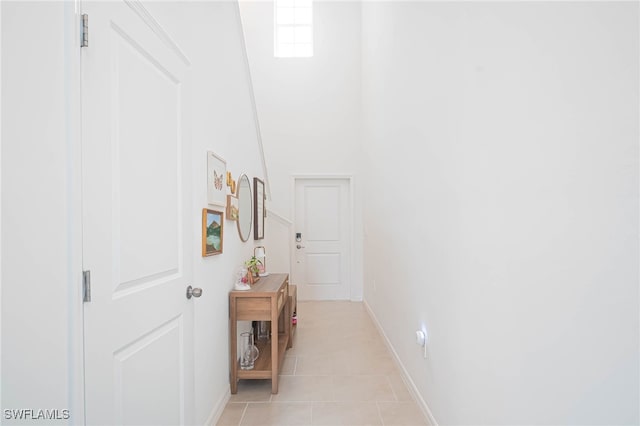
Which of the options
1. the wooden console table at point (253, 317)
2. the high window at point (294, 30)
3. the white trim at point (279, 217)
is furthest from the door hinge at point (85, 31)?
the high window at point (294, 30)

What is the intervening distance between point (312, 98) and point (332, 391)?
14.3 ft

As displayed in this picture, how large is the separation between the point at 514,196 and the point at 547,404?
624 millimetres

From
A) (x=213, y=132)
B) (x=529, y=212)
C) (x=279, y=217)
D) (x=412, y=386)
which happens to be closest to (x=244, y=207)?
(x=213, y=132)

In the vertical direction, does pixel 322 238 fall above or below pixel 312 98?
below

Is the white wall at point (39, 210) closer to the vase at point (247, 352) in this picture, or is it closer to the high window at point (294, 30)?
the vase at point (247, 352)

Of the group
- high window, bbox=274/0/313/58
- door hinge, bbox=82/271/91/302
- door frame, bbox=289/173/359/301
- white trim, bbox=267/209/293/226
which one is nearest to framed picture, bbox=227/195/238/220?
door hinge, bbox=82/271/91/302

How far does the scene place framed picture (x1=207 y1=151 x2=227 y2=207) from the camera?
2111 millimetres

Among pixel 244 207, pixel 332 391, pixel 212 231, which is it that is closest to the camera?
pixel 212 231

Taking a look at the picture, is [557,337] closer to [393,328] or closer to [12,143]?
[12,143]

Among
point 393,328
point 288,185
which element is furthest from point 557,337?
point 288,185

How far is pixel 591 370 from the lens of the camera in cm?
89

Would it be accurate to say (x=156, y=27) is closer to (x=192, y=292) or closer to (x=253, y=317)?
(x=192, y=292)

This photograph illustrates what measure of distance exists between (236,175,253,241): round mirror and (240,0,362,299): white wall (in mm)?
2485

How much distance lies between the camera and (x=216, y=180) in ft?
7.33
